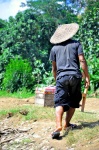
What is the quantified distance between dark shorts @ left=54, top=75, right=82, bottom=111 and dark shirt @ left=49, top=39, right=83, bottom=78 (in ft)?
0.31

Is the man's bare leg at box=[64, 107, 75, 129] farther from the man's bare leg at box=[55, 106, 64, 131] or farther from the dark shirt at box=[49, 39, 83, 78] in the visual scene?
the dark shirt at box=[49, 39, 83, 78]

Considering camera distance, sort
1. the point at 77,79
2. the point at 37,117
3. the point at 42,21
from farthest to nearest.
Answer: the point at 42,21
the point at 37,117
the point at 77,79

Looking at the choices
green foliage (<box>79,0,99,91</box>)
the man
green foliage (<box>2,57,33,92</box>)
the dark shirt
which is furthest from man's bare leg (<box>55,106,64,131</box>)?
green foliage (<box>2,57,33,92</box>)

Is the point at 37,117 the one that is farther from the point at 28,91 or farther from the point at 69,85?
the point at 28,91

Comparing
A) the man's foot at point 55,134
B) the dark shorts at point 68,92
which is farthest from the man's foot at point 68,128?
the dark shorts at point 68,92

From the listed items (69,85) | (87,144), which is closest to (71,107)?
(69,85)

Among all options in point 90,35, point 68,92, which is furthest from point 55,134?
point 90,35

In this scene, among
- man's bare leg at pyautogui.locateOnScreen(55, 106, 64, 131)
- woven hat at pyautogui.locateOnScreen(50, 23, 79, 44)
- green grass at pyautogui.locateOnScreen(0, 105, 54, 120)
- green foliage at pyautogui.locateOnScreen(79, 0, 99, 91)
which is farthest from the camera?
green foliage at pyautogui.locateOnScreen(79, 0, 99, 91)

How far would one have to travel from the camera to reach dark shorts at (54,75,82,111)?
202 inches

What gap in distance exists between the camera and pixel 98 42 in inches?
638

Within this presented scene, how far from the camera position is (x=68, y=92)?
17.1 feet

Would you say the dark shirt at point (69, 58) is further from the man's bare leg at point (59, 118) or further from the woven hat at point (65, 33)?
the man's bare leg at point (59, 118)

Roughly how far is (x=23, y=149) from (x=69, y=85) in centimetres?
120

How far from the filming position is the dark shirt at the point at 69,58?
514 centimetres
